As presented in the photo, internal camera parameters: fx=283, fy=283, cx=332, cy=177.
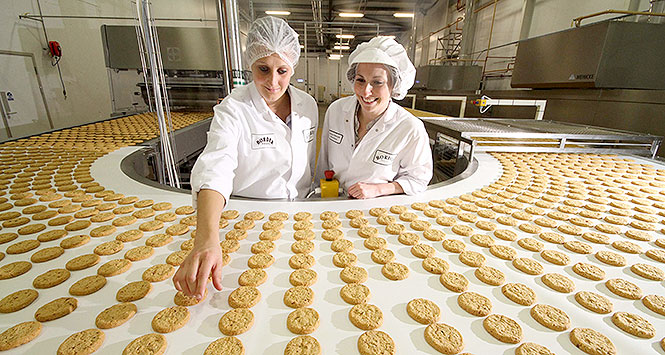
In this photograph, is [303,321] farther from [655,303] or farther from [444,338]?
[655,303]

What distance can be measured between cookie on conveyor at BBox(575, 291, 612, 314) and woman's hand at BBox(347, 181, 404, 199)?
88cm

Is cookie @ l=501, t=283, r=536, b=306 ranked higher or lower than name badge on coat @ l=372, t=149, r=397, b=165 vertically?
lower

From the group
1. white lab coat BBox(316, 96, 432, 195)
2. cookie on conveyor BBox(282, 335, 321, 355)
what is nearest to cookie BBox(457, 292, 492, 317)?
cookie on conveyor BBox(282, 335, 321, 355)

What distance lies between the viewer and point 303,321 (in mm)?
692

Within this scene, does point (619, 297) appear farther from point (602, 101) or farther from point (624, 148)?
point (602, 101)

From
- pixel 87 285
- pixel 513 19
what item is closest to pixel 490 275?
pixel 87 285

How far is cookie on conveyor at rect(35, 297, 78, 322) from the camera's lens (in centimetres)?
69

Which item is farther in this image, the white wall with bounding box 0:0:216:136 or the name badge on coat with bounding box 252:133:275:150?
the white wall with bounding box 0:0:216:136

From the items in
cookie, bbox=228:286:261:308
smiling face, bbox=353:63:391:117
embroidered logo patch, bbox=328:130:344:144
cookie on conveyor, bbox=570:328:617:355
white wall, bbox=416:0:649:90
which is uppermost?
white wall, bbox=416:0:649:90

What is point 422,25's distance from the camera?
1341cm

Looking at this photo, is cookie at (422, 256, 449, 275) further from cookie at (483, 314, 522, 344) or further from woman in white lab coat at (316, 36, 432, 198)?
woman in white lab coat at (316, 36, 432, 198)

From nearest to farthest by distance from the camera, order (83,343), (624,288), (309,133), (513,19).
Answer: (83,343) < (624,288) < (309,133) < (513,19)

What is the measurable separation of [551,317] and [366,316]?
0.47 metres

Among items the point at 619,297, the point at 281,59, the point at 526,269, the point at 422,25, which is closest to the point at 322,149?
the point at 281,59
